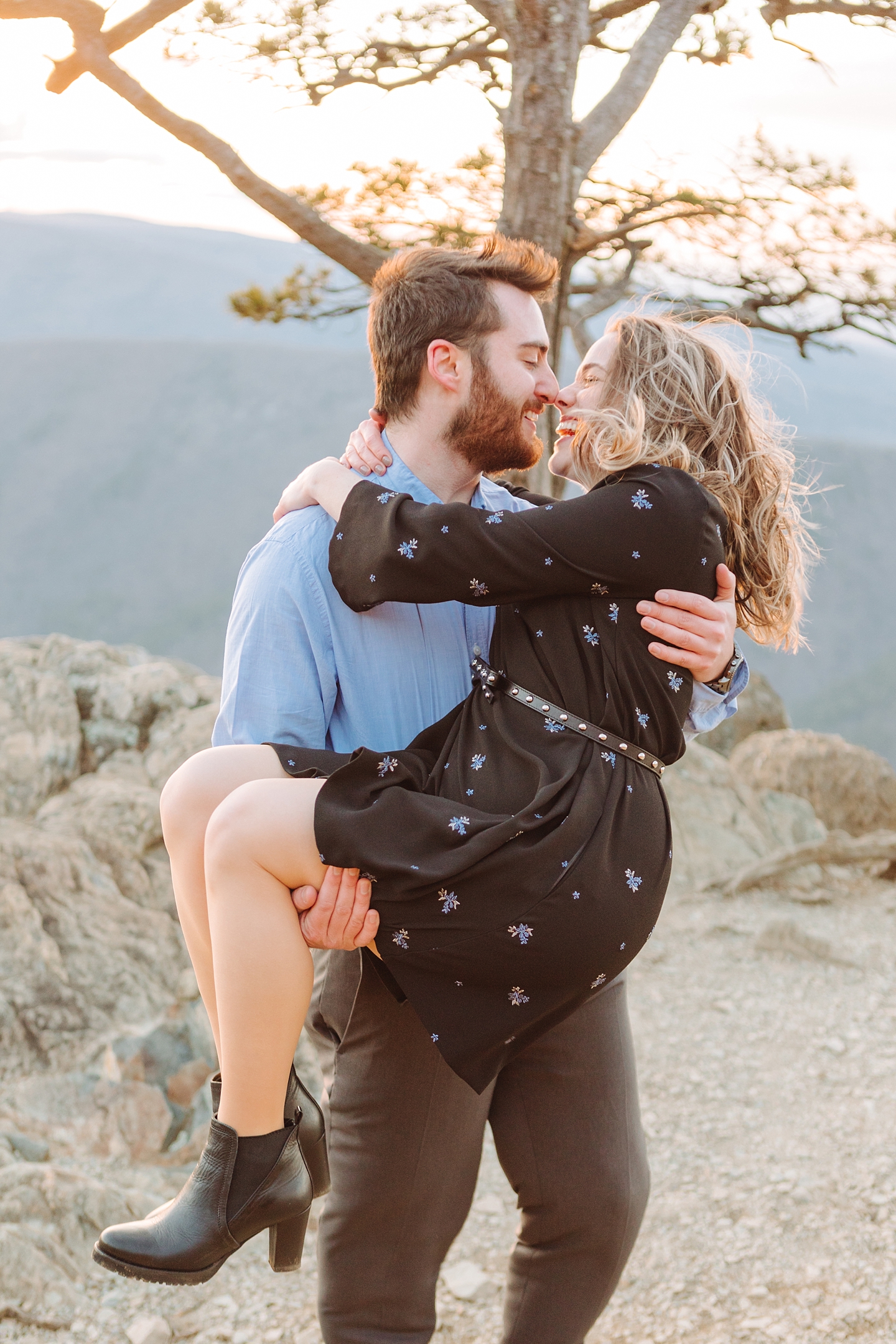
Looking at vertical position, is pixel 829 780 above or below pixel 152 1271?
below

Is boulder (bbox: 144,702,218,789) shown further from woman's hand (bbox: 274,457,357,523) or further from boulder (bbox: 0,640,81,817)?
woman's hand (bbox: 274,457,357,523)

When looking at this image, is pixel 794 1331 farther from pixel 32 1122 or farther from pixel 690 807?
pixel 690 807

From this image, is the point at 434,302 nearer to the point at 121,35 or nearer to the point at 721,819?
Result: the point at 121,35

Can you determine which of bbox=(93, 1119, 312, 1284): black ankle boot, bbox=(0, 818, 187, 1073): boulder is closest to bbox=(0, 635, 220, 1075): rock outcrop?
bbox=(0, 818, 187, 1073): boulder

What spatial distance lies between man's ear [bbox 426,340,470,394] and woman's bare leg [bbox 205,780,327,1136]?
25.3 inches

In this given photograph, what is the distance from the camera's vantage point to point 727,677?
5.58 ft

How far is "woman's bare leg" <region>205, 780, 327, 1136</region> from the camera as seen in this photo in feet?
4.38

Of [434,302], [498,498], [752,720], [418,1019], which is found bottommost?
[752,720]

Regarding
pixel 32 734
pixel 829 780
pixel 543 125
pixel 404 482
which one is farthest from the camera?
pixel 829 780

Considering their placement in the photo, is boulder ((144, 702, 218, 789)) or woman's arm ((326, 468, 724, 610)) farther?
boulder ((144, 702, 218, 789))

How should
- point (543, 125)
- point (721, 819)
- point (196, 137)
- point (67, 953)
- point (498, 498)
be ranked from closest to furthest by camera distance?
point (498, 498)
point (543, 125)
point (196, 137)
point (67, 953)
point (721, 819)

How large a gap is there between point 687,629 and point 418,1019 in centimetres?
66

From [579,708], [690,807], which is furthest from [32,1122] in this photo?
[690,807]

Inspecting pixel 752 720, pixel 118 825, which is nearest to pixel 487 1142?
pixel 118 825
